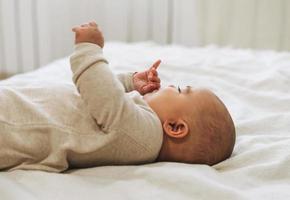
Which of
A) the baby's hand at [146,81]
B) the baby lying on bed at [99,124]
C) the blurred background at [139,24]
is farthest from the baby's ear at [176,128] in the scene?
the blurred background at [139,24]

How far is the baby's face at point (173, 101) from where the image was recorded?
36.5 inches

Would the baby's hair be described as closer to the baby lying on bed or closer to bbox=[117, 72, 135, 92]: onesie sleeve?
the baby lying on bed

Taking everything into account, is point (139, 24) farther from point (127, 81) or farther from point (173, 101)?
point (173, 101)

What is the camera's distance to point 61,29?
2.68 m

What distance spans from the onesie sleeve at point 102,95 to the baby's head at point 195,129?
68 mm

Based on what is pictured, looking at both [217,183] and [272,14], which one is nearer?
[217,183]

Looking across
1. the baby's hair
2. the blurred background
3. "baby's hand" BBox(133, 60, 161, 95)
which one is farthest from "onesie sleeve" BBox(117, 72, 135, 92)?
the blurred background

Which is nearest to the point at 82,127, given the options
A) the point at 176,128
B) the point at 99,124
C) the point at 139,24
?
the point at 99,124

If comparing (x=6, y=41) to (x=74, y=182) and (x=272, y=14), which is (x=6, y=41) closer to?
(x=272, y=14)

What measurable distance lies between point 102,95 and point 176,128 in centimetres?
17

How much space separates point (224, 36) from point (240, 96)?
1254mm

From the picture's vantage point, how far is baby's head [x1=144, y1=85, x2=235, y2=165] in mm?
898

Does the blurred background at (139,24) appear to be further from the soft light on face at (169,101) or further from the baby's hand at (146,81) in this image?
the soft light on face at (169,101)

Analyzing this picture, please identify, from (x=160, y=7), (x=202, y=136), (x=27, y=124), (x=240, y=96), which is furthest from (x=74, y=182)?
(x=160, y=7)
